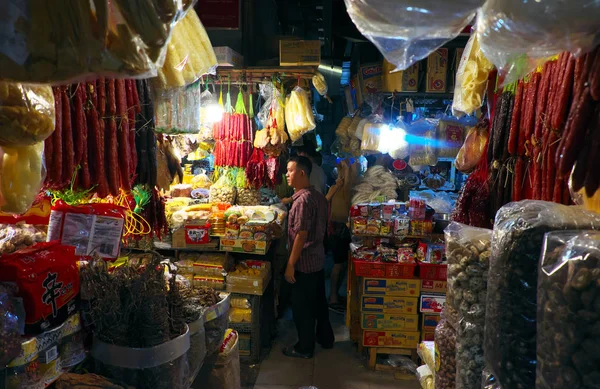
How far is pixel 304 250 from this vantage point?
500 cm

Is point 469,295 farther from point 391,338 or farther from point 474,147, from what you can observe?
point 391,338

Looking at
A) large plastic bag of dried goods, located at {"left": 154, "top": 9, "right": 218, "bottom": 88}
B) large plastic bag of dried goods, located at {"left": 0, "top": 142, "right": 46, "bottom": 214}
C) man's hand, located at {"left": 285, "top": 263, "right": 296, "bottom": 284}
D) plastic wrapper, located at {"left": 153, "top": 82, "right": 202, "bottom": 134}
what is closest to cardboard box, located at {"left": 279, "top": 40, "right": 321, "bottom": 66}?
plastic wrapper, located at {"left": 153, "top": 82, "right": 202, "bottom": 134}

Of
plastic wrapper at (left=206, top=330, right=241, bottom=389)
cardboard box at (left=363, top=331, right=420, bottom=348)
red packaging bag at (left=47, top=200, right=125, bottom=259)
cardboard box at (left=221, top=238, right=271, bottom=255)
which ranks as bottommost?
cardboard box at (left=363, top=331, right=420, bottom=348)

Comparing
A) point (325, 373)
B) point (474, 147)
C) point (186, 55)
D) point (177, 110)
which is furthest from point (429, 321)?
point (186, 55)

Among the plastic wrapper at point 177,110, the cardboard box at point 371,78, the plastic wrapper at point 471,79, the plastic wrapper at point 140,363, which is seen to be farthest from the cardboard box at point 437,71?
the plastic wrapper at point 140,363

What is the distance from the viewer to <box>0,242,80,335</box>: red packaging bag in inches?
68.2

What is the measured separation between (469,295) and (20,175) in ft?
5.75

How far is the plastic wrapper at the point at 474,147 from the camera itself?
116 inches

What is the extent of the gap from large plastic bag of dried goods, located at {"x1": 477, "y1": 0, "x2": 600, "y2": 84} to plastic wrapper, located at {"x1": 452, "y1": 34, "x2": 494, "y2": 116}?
127cm

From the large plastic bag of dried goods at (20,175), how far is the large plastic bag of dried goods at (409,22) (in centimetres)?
116

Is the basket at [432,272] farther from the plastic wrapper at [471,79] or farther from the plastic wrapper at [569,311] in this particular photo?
the plastic wrapper at [569,311]

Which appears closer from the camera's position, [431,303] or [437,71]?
[431,303]

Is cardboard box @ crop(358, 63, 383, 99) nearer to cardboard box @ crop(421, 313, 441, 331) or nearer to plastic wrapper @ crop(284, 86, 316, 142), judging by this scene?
plastic wrapper @ crop(284, 86, 316, 142)

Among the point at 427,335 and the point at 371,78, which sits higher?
the point at 371,78
